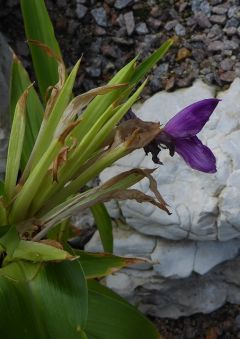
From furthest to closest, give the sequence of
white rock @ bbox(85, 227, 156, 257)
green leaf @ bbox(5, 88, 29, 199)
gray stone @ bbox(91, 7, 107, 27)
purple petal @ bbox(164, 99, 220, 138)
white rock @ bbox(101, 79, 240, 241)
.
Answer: gray stone @ bbox(91, 7, 107, 27) < white rock @ bbox(85, 227, 156, 257) < white rock @ bbox(101, 79, 240, 241) < green leaf @ bbox(5, 88, 29, 199) < purple petal @ bbox(164, 99, 220, 138)

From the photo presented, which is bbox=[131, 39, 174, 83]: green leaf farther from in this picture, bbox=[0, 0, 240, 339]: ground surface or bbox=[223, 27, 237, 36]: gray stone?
bbox=[223, 27, 237, 36]: gray stone

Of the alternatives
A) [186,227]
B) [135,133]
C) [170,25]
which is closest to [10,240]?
[135,133]

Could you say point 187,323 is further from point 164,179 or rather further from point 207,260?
point 164,179

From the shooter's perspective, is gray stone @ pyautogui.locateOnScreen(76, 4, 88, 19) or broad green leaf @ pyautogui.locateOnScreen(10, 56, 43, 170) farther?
gray stone @ pyautogui.locateOnScreen(76, 4, 88, 19)

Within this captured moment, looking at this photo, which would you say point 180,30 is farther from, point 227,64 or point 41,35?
point 41,35

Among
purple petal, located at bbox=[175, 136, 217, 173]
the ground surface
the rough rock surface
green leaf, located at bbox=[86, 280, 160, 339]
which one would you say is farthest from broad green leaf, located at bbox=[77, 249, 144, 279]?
the ground surface

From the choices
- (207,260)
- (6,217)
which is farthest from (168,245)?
(6,217)
